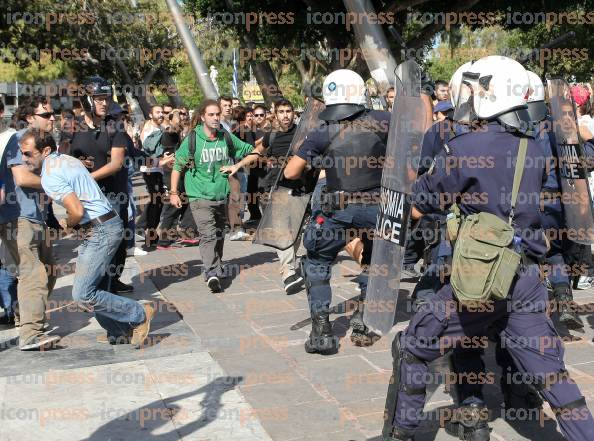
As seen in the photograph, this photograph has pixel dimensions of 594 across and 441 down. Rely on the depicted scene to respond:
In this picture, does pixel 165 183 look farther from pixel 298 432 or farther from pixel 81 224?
pixel 298 432

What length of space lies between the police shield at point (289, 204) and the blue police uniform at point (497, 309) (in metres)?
2.46

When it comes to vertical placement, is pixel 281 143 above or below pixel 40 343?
above

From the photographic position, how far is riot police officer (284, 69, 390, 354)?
5039 mm

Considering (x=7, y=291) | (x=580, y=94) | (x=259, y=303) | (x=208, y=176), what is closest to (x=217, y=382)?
(x=259, y=303)

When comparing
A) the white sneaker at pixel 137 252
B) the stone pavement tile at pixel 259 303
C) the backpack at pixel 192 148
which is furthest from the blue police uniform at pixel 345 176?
the white sneaker at pixel 137 252

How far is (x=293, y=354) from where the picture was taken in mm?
5285

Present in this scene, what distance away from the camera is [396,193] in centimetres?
404

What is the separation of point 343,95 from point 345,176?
536 millimetres

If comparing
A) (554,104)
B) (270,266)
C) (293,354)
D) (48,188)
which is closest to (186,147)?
(270,266)

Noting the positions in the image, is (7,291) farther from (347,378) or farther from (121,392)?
(347,378)

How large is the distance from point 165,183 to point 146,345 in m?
5.02

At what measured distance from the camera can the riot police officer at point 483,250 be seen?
3.19 metres

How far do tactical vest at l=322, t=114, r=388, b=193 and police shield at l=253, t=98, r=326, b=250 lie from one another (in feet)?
2.32

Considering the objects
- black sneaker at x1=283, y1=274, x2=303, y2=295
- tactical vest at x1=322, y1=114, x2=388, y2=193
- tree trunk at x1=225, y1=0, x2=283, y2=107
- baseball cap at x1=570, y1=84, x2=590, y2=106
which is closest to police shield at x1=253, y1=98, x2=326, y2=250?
tactical vest at x1=322, y1=114, x2=388, y2=193
